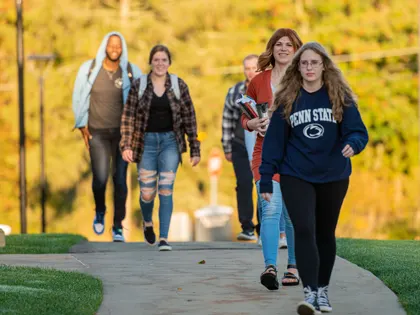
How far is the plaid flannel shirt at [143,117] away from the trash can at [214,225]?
12.1 meters

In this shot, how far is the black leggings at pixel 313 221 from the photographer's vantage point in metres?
8.44

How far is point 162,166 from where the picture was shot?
1283cm

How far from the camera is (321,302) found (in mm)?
8562

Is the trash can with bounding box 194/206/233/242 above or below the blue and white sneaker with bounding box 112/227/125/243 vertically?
below

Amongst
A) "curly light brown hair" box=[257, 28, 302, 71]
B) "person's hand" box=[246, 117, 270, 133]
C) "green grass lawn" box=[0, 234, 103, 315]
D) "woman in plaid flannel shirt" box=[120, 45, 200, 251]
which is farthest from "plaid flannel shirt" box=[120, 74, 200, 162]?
"person's hand" box=[246, 117, 270, 133]

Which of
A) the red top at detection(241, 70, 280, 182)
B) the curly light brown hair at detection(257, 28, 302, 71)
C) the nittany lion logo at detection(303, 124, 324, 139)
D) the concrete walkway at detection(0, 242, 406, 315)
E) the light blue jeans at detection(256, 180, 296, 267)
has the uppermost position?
the curly light brown hair at detection(257, 28, 302, 71)

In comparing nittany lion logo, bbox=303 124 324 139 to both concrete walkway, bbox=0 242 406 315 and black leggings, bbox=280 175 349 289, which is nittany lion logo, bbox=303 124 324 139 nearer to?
black leggings, bbox=280 175 349 289

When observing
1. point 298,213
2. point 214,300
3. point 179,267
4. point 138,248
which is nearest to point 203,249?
point 138,248

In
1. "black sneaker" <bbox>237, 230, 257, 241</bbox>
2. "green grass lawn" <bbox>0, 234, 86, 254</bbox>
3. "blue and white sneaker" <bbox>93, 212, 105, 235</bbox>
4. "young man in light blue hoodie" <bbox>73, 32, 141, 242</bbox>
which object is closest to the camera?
"green grass lawn" <bbox>0, 234, 86, 254</bbox>

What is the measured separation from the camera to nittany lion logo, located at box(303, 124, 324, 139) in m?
8.51

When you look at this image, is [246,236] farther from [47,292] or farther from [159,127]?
[47,292]

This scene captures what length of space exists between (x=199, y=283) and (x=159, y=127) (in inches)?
117

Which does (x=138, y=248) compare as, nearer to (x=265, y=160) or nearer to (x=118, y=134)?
(x=118, y=134)

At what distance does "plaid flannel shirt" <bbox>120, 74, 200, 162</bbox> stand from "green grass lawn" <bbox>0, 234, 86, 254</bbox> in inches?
47.0
